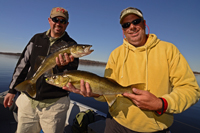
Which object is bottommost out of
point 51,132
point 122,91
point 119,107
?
point 51,132

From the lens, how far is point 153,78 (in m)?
2.41

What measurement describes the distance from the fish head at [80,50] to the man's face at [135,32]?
3.70 ft

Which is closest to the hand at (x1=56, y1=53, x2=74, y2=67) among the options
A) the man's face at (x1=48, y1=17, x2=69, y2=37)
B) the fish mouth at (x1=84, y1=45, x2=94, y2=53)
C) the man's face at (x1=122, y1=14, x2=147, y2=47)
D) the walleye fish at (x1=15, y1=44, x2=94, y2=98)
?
the walleye fish at (x1=15, y1=44, x2=94, y2=98)

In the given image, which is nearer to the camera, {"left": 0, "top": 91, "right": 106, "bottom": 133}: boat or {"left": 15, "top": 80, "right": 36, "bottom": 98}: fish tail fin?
{"left": 15, "top": 80, "right": 36, "bottom": 98}: fish tail fin

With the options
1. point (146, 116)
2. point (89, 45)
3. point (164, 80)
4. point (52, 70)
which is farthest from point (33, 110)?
point (164, 80)

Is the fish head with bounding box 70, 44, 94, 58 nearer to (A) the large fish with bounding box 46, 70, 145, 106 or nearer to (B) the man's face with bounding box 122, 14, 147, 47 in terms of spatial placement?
(A) the large fish with bounding box 46, 70, 145, 106

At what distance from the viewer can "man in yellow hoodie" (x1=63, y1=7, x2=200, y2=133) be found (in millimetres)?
1956

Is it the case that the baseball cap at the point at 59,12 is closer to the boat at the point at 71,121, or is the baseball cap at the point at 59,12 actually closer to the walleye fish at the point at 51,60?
the walleye fish at the point at 51,60

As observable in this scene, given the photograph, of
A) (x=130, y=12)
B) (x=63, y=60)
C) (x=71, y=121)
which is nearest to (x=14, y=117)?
(x=71, y=121)

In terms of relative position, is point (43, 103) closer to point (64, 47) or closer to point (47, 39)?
point (64, 47)

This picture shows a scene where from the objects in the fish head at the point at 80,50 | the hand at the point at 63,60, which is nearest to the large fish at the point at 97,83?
the hand at the point at 63,60

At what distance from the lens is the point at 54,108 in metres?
3.41

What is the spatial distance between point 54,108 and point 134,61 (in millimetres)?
2594

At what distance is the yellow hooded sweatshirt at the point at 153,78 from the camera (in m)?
2.03
